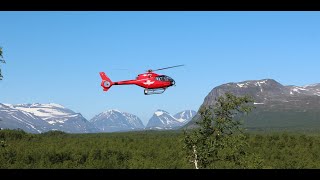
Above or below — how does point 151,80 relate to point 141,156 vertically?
above

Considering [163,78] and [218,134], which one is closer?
[163,78]

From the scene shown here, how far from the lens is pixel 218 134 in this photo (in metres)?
47.8

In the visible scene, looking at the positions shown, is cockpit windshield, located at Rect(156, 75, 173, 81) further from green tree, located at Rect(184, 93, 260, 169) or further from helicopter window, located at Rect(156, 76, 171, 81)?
green tree, located at Rect(184, 93, 260, 169)

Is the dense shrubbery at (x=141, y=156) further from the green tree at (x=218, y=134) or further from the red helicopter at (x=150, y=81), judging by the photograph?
the red helicopter at (x=150, y=81)

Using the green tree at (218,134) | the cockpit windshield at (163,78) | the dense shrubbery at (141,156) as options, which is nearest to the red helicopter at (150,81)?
the cockpit windshield at (163,78)

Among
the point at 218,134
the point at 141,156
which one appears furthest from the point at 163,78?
the point at 141,156

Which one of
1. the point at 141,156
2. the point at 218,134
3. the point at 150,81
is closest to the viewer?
the point at 150,81

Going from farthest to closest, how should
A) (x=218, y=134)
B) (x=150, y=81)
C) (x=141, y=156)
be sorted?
1. (x=141, y=156)
2. (x=218, y=134)
3. (x=150, y=81)

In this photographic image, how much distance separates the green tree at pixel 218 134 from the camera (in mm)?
47500

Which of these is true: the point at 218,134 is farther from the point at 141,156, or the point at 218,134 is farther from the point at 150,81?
the point at 141,156

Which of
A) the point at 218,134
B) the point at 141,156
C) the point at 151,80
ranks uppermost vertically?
the point at 151,80
